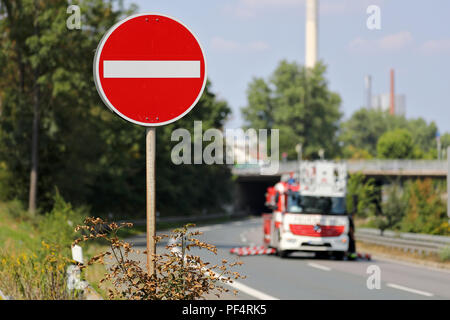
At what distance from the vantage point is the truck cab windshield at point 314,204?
2473 cm

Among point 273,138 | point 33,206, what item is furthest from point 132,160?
point 273,138

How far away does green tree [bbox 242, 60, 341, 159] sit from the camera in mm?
107625

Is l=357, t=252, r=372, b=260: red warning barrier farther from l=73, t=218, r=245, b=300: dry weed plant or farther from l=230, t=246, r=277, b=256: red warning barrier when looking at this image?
l=73, t=218, r=245, b=300: dry weed plant

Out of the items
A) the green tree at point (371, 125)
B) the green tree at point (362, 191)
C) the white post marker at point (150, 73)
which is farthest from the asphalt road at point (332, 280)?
the green tree at point (371, 125)

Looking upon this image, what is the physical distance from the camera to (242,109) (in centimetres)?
11469

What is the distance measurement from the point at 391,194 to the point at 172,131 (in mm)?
28689

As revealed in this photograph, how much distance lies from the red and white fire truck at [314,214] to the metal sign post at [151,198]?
63.4 feet

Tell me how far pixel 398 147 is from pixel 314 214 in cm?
8427

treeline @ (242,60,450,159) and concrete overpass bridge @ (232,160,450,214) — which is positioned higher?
treeline @ (242,60,450,159)

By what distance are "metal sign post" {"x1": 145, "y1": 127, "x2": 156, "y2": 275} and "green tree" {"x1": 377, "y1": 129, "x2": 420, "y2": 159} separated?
10291cm

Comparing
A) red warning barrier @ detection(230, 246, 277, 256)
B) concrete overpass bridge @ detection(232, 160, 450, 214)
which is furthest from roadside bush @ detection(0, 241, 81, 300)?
concrete overpass bridge @ detection(232, 160, 450, 214)

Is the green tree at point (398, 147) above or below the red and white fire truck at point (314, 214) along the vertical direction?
above

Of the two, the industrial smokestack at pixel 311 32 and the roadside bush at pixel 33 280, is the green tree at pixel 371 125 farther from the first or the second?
the roadside bush at pixel 33 280

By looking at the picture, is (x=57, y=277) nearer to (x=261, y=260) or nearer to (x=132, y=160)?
(x=261, y=260)
